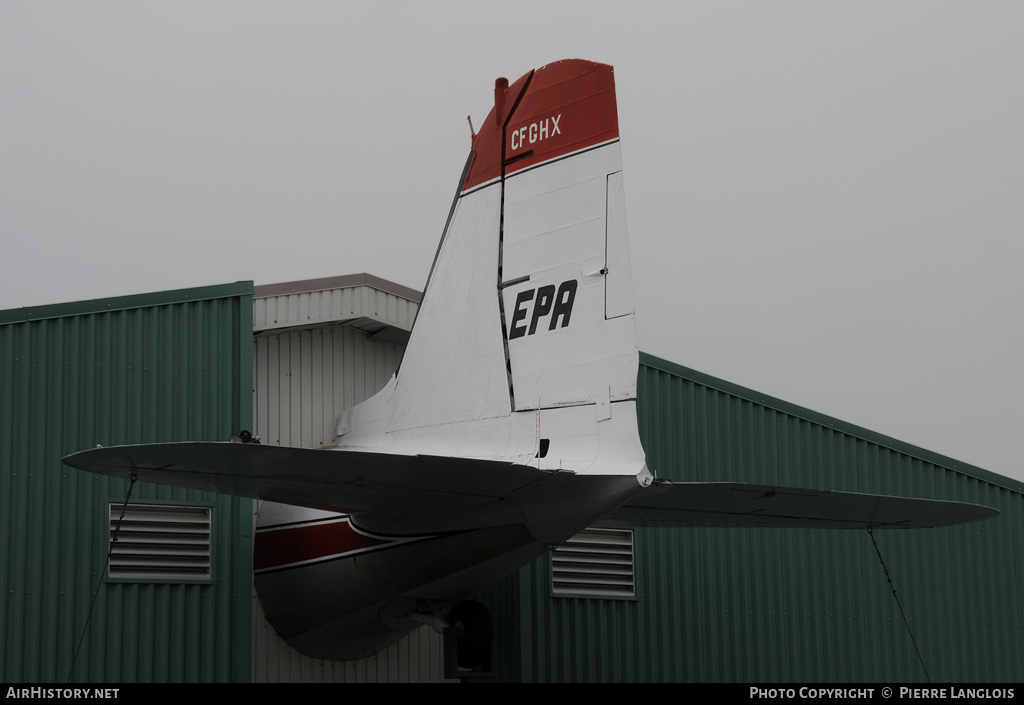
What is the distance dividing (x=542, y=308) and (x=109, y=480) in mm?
5508

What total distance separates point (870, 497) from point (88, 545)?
25.9 ft

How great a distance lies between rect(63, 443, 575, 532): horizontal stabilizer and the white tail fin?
0.66m

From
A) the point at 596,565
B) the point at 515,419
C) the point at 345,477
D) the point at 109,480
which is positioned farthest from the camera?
the point at 596,565

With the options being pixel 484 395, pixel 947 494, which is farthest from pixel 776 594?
pixel 484 395

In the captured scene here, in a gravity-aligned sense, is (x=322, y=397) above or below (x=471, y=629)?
above

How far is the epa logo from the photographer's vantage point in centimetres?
1062

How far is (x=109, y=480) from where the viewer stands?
13352 millimetres

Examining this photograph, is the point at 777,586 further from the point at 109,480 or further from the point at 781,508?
the point at 109,480

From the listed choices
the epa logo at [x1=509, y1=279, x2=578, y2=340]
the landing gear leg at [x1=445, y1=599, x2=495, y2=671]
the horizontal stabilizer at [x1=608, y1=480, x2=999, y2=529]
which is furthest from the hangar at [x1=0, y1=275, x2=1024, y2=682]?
the epa logo at [x1=509, y1=279, x2=578, y2=340]

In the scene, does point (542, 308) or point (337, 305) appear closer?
point (542, 308)

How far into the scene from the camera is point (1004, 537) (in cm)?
1825

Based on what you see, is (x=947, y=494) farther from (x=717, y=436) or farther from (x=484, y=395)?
(x=484, y=395)

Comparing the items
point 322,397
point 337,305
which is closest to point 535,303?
point 337,305

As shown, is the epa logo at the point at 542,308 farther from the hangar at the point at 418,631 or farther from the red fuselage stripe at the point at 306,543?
the hangar at the point at 418,631
